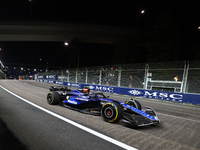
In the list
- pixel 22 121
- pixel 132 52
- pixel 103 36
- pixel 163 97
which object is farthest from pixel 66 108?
pixel 103 36

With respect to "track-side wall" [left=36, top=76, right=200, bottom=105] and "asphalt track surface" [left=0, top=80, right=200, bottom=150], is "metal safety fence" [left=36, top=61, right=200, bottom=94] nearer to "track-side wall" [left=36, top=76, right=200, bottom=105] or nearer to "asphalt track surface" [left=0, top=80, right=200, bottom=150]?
"track-side wall" [left=36, top=76, right=200, bottom=105]

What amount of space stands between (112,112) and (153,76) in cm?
1043

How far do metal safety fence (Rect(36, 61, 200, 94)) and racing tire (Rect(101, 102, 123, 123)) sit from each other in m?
9.27

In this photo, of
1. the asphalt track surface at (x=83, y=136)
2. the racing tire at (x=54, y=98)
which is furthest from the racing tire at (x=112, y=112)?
the racing tire at (x=54, y=98)

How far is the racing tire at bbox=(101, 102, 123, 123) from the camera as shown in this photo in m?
3.84

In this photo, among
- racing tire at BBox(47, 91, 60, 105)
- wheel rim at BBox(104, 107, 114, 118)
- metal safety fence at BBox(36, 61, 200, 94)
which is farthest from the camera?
metal safety fence at BBox(36, 61, 200, 94)

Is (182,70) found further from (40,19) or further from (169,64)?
(40,19)

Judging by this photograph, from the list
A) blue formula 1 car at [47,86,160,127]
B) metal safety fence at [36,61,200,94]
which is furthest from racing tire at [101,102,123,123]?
metal safety fence at [36,61,200,94]

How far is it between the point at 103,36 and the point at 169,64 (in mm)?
21166

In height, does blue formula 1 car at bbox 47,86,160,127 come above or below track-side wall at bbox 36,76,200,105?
above

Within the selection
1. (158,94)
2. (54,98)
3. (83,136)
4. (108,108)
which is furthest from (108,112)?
(158,94)

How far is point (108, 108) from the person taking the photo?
4082 mm

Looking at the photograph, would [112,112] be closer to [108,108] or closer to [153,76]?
[108,108]

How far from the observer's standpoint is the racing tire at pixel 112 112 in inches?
151
